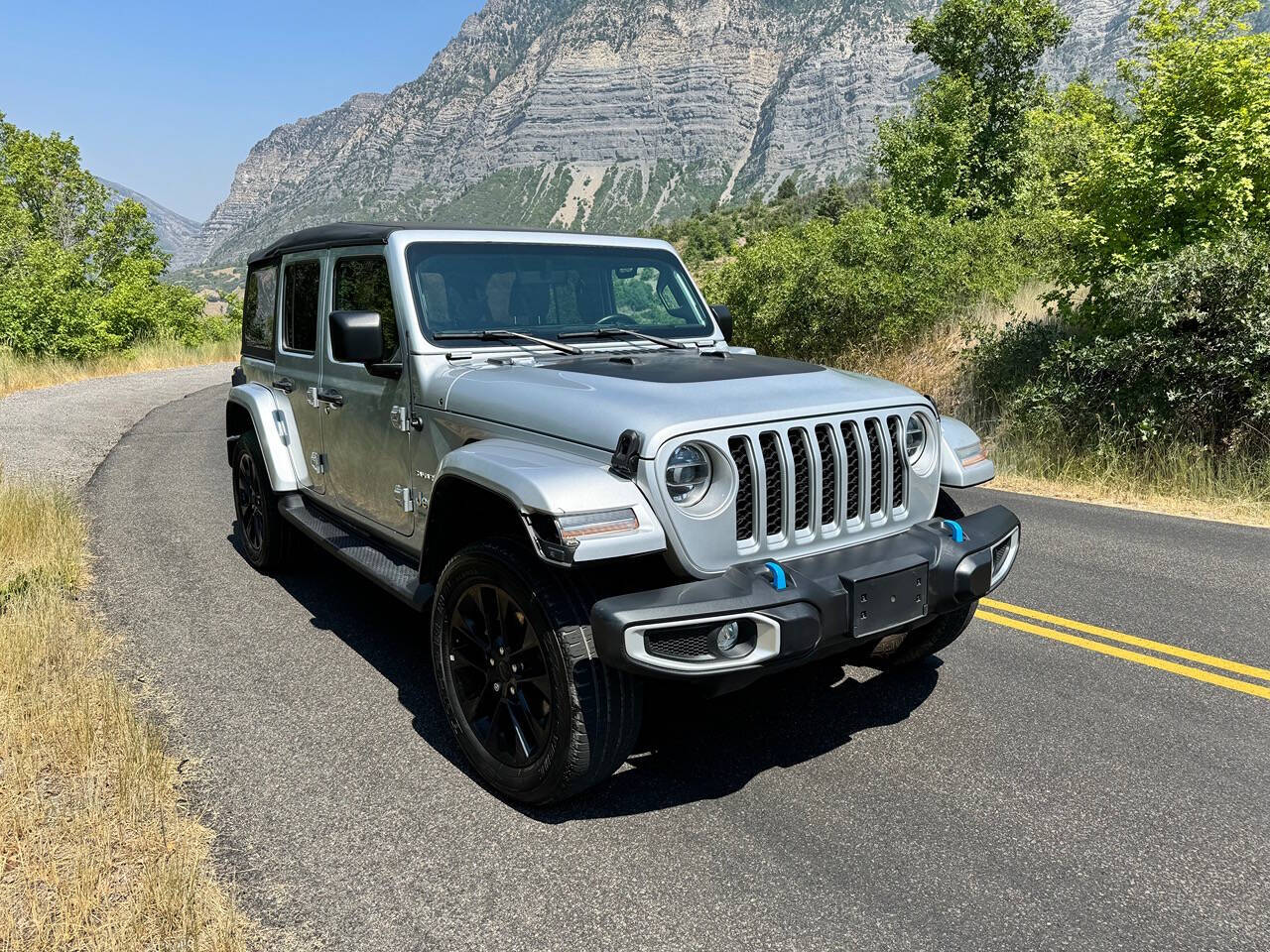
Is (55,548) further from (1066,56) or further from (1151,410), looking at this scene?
(1066,56)

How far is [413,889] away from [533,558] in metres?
1.08

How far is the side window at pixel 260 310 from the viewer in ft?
18.6

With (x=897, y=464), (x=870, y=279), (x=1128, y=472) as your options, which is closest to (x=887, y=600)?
(x=897, y=464)

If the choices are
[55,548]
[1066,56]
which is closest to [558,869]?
[55,548]

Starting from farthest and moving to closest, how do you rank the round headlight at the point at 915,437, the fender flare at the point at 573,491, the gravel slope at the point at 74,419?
the gravel slope at the point at 74,419
the round headlight at the point at 915,437
the fender flare at the point at 573,491

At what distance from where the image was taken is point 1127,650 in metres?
4.45

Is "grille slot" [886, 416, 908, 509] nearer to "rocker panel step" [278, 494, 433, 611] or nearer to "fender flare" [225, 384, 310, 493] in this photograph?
"rocker panel step" [278, 494, 433, 611]

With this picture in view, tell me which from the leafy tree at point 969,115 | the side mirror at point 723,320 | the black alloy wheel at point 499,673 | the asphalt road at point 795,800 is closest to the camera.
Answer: the asphalt road at point 795,800

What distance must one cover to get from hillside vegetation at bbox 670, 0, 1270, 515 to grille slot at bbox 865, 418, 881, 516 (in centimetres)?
597

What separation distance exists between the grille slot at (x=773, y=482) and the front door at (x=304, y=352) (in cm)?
282

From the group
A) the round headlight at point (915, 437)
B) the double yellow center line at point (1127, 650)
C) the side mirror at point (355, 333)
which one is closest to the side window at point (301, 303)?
the side mirror at point (355, 333)

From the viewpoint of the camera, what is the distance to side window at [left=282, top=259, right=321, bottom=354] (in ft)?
16.4

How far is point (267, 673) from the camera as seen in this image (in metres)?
4.34

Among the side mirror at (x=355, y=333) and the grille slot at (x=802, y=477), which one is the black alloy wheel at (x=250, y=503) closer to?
the side mirror at (x=355, y=333)
